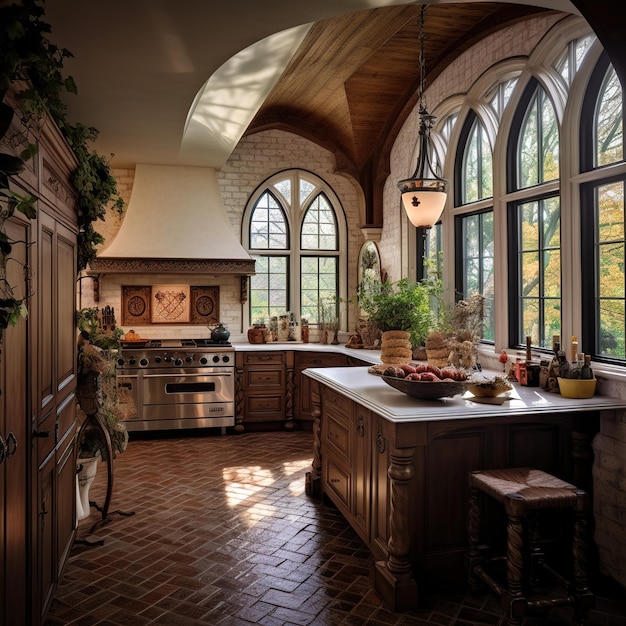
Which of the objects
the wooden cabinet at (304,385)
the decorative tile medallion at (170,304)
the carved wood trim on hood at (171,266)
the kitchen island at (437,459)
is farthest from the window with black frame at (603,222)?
the decorative tile medallion at (170,304)

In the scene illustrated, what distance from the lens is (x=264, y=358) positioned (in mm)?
7336

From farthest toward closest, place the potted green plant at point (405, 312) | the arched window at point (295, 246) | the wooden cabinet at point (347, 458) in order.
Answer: the arched window at point (295, 246)
the potted green plant at point (405, 312)
the wooden cabinet at point (347, 458)

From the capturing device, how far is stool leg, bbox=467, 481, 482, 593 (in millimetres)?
3303

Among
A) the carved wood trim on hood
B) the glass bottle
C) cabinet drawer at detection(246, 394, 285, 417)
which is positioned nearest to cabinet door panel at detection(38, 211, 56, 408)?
the glass bottle

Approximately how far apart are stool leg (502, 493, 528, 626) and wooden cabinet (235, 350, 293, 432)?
4632 mm

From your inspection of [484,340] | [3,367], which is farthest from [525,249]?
[3,367]

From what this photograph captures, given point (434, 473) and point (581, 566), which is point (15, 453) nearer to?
point (434, 473)

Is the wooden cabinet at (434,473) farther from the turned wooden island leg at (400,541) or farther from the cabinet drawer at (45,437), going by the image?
the cabinet drawer at (45,437)

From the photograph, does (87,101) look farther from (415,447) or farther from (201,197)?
(415,447)

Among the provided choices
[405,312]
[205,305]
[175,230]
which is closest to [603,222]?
[405,312]

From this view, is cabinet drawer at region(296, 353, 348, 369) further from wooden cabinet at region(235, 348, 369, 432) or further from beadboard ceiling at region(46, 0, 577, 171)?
beadboard ceiling at region(46, 0, 577, 171)

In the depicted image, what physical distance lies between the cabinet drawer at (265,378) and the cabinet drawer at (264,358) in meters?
0.10

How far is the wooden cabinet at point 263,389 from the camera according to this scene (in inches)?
287

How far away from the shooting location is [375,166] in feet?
25.7
